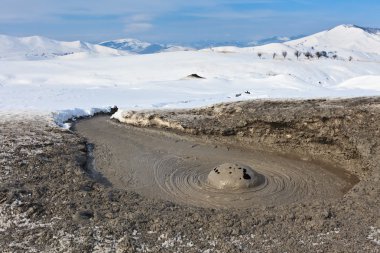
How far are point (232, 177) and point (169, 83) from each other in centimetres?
2017

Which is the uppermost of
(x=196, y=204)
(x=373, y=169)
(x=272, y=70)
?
(x=272, y=70)

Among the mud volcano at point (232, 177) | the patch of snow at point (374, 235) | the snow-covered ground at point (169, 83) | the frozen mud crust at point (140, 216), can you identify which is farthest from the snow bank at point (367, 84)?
the patch of snow at point (374, 235)

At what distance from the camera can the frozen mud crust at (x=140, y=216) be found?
23.5ft

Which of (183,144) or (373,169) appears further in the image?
(183,144)

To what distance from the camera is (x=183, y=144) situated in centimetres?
1434

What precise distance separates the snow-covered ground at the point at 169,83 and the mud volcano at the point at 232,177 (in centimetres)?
753

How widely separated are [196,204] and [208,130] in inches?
223

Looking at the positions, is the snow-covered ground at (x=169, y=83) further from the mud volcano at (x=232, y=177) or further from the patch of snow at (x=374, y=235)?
the patch of snow at (x=374, y=235)

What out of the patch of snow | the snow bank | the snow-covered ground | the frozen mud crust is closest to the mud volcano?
the frozen mud crust

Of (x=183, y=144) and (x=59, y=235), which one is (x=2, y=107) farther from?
(x=59, y=235)

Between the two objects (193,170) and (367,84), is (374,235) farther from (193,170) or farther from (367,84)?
(367,84)

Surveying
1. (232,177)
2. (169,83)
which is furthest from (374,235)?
(169,83)

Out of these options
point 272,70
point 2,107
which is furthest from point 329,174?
point 272,70

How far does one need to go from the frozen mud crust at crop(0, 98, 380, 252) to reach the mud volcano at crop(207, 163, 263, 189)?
2048mm
